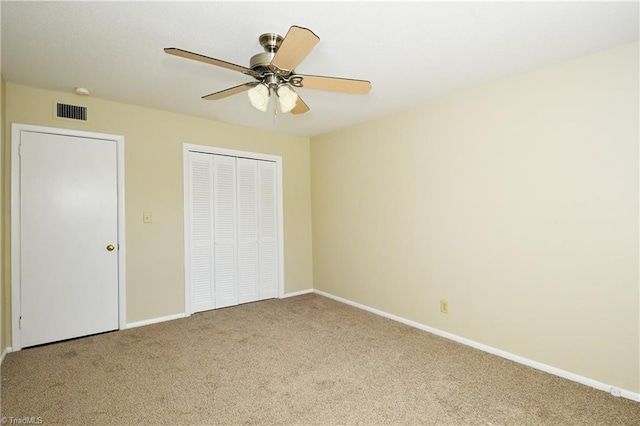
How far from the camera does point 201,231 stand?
155 inches

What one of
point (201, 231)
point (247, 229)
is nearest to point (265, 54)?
point (201, 231)

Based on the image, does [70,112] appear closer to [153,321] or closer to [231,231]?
[231,231]

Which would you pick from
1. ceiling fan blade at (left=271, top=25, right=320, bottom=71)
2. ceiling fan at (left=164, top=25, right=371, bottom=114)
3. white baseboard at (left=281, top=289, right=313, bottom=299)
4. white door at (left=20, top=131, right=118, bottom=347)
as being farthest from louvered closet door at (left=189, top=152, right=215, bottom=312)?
ceiling fan blade at (left=271, top=25, right=320, bottom=71)

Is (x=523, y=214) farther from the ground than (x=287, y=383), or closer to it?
farther from the ground

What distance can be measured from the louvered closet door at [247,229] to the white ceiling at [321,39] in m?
1.42

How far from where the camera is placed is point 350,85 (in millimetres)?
2047

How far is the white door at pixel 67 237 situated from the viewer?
9.58 ft

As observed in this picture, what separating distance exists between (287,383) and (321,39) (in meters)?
2.39

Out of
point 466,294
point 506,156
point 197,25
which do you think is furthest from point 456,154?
point 197,25

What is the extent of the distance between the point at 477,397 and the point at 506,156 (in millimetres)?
1853

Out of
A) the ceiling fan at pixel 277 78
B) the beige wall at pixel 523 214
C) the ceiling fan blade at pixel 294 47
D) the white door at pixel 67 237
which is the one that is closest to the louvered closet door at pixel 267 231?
the beige wall at pixel 523 214

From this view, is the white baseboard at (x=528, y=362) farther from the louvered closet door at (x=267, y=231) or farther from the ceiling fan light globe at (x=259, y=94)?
the ceiling fan light globe at (x=259, y=94)

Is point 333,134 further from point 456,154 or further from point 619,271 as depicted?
point 619,271

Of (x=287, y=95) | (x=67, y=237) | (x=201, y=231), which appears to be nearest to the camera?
(x=287, y=95)
